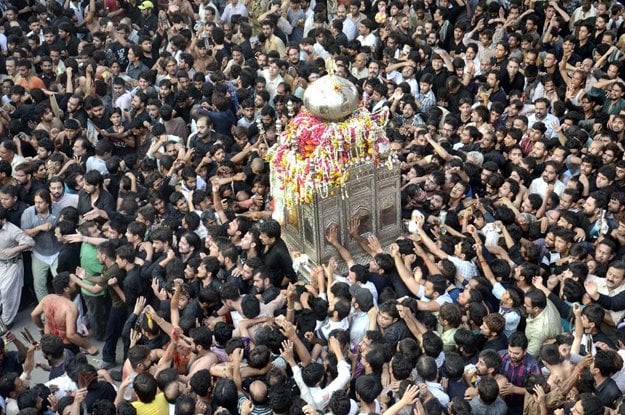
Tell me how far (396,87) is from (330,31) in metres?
2.82

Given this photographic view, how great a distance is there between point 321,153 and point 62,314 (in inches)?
134

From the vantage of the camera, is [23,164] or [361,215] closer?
[361,215]

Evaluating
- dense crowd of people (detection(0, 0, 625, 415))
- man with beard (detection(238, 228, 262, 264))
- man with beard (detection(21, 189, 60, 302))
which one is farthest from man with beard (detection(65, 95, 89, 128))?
man with beard (detection(238, 228, 262, 264))

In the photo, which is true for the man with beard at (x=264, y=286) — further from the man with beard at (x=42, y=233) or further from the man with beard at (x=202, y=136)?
the man with beard at (x=202, y=136)

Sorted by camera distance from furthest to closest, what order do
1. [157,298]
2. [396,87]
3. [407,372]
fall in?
[396,87] → [157,298] → [407,372]

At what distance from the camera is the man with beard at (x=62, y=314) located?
9.51 metres

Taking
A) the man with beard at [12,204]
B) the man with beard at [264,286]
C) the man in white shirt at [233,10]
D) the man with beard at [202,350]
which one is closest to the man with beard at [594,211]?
the man with beard at [264,286]

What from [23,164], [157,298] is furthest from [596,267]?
[23,164]

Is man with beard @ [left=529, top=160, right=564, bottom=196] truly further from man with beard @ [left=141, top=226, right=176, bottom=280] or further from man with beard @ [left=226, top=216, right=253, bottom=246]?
man with beard @ [left=141, top=226, right=176, bottom=280]

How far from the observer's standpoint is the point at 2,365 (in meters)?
8.92

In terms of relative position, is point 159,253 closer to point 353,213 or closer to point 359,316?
point 353,213

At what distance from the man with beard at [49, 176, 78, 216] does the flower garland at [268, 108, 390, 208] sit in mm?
2722

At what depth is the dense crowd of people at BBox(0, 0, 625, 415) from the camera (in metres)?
7.97

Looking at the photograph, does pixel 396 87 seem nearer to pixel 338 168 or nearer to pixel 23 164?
pixel 338 168
